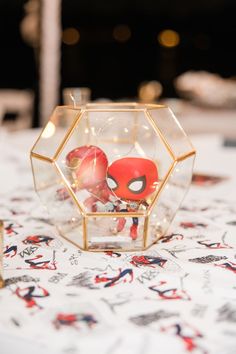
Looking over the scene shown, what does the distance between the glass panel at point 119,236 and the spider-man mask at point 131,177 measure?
8 cm

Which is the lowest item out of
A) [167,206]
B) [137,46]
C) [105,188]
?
[167,206]

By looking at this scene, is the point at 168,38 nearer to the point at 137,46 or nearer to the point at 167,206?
the point at 137,46

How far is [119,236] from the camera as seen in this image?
2.82 ft

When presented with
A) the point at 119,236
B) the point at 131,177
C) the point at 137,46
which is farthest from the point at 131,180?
the point at 137,46

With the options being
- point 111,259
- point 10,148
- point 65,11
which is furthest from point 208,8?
point 111,259

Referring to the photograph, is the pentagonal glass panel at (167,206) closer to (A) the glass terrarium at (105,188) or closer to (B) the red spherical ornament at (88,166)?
(A) the glass terrarium at (105,188)

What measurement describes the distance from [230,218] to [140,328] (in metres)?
0.54

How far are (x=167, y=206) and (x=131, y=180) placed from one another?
0.97 ft

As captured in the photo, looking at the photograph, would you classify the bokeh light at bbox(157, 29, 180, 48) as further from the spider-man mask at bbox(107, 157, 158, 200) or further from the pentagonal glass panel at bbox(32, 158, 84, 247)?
the spider-man mask at bbox(107, 157, 158, 200)

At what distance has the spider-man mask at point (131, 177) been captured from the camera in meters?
0.78

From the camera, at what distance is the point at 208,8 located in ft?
13.4

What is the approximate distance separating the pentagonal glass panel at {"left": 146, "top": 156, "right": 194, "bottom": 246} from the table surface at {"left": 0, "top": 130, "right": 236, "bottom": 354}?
0.02m

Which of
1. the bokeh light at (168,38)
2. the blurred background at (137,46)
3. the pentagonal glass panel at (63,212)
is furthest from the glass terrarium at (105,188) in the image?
the bokeh light at (168,38)

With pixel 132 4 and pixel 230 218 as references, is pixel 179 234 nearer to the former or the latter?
pixel 230 218
